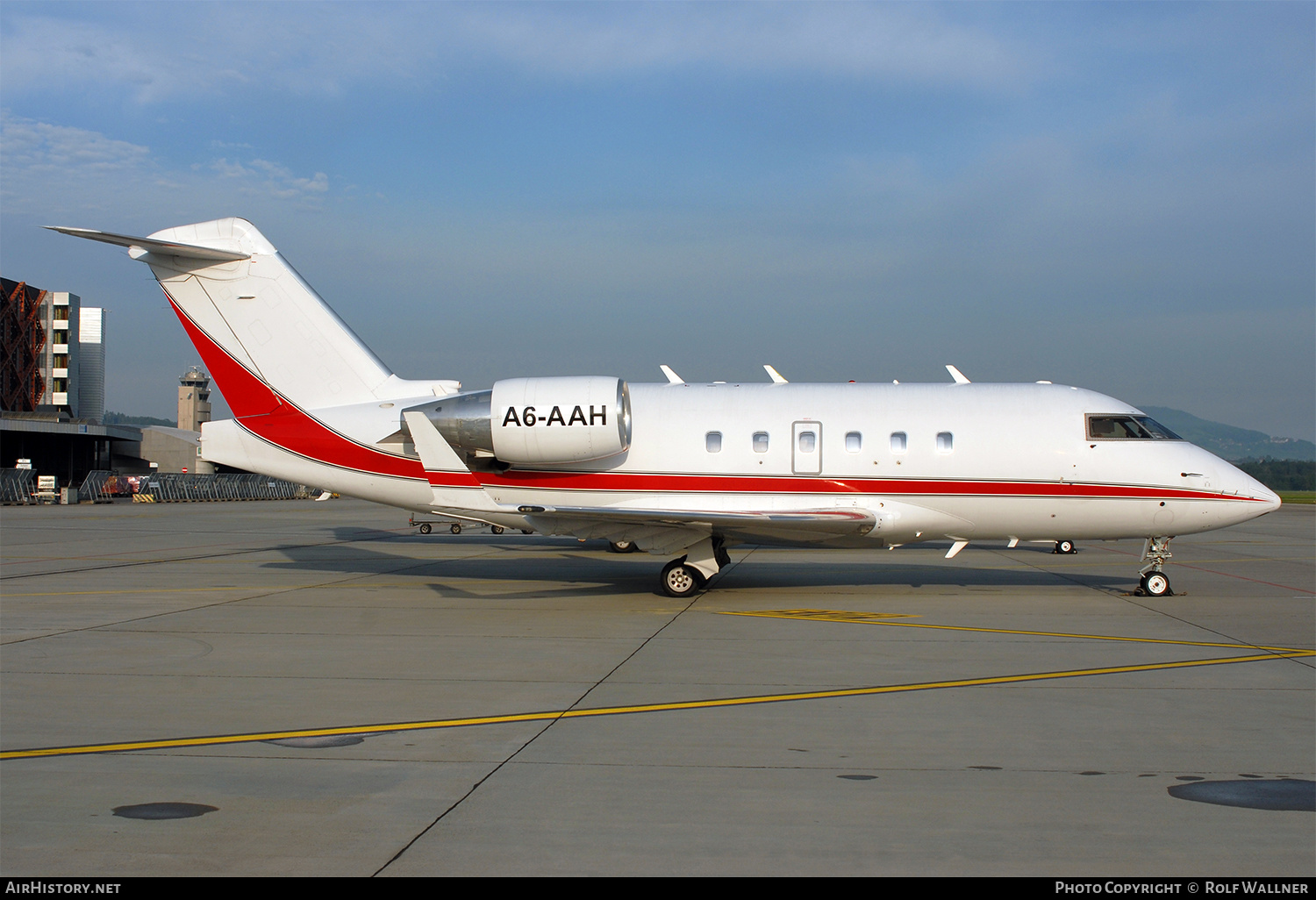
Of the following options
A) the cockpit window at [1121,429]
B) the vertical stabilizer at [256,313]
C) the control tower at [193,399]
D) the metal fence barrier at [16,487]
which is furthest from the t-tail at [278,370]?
the control tower at [193,399]

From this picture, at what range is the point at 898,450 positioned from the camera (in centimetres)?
1566

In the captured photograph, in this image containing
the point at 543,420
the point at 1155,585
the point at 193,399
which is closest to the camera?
the point at 543,420

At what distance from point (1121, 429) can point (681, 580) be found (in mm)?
7624

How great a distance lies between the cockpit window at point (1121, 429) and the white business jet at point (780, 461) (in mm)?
30

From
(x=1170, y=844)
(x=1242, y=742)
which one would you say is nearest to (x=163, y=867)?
(x=1170, y=844)

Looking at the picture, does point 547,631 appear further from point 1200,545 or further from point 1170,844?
point 1200,545

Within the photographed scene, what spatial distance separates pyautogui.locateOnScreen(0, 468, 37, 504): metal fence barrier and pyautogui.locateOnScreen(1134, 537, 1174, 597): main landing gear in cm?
5349

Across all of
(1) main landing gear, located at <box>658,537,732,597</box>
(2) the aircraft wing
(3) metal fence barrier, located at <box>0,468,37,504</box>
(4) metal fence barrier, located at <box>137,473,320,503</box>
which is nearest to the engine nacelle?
(2) the aircraft wing

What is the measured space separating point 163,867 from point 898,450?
12.7 metres

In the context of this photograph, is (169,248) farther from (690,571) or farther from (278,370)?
(690,571)

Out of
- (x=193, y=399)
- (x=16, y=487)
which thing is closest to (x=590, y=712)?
(x=16, y=487)

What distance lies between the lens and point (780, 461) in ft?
51.8

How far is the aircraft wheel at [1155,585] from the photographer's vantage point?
1595cm
